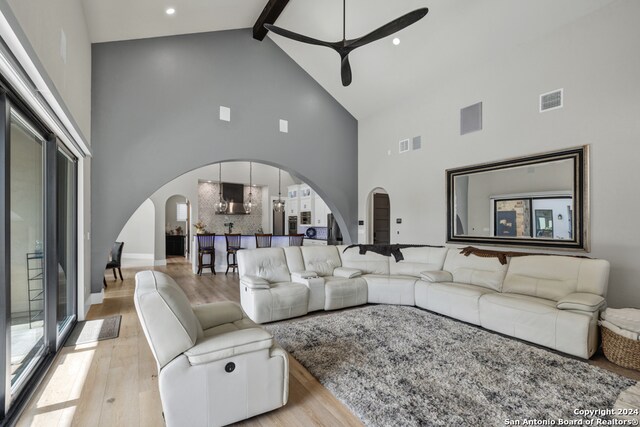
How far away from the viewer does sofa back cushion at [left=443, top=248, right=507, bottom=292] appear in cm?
406

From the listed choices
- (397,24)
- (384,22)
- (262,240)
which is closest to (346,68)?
(397,24)

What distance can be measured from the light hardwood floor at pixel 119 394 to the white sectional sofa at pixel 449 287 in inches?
53.4

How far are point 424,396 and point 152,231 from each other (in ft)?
30.3

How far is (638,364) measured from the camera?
2.65 metres

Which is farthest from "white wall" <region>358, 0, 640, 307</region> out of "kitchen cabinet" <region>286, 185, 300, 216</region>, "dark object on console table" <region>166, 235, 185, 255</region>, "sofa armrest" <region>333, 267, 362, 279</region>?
"dark object on console table" <region>166, 235, 185, 255</region>

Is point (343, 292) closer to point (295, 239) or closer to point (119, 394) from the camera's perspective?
point (119, 394)

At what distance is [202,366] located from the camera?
1.79m

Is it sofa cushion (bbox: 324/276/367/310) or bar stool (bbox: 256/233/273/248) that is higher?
bar stool (bbox: 256/233/273/248)

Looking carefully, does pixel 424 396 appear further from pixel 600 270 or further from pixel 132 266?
pixel 132 266

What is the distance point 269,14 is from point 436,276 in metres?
5.19

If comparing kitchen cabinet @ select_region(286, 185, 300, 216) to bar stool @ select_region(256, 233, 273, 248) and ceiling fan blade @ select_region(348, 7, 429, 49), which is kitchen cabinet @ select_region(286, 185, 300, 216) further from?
ceiling fan blade @ select_region(348, 7, 429, 49)

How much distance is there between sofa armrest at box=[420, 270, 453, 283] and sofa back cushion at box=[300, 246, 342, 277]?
1388 mm

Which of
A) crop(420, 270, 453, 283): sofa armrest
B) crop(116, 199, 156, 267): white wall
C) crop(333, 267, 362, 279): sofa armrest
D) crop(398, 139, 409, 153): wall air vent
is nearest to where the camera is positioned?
crop(420, 270, 453, 283): sofa armrest

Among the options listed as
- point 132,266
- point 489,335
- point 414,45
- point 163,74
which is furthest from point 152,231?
point 489,335
